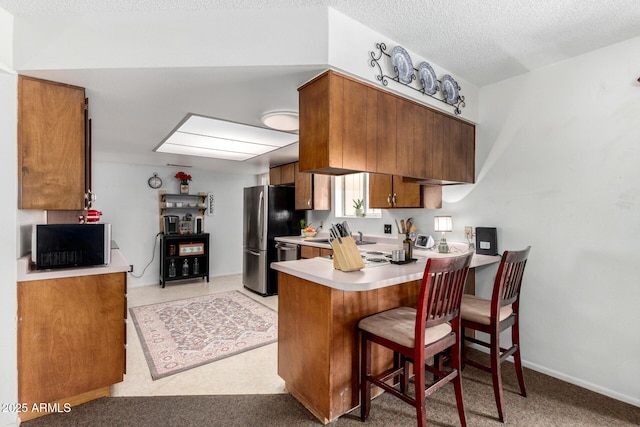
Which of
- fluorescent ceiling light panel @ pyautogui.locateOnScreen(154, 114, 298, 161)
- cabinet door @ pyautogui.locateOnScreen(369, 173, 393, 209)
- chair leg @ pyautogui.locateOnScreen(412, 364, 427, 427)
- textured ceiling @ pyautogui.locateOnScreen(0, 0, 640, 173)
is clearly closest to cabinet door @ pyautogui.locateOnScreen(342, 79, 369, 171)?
textured ceiling @ pyautogui.locateOnScreen(0, 0, 640, 173)

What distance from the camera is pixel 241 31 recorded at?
6.23ft

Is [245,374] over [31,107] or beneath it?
beneath

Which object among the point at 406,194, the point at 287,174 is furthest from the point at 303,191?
the point at 406,194

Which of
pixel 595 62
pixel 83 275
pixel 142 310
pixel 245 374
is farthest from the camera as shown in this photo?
pixel 142 310

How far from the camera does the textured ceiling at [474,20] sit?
181cm

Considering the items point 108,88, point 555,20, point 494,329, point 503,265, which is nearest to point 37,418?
point 108,88

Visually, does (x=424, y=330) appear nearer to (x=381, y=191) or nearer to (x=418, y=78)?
(x=418, y=78)

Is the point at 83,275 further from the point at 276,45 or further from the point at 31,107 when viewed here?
the point at 276,45

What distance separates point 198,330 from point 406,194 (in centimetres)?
263

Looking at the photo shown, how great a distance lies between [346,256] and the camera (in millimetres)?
2027

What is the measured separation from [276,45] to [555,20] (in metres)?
1.74

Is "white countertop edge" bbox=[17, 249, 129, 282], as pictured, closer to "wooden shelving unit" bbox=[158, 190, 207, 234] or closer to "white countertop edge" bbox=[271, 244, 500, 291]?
"white countertop edge" bbox=[271, 244, 500, 291]

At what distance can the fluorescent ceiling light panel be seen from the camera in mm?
3137

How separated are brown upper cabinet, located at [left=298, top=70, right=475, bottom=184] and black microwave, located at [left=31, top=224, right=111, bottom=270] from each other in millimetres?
1491
